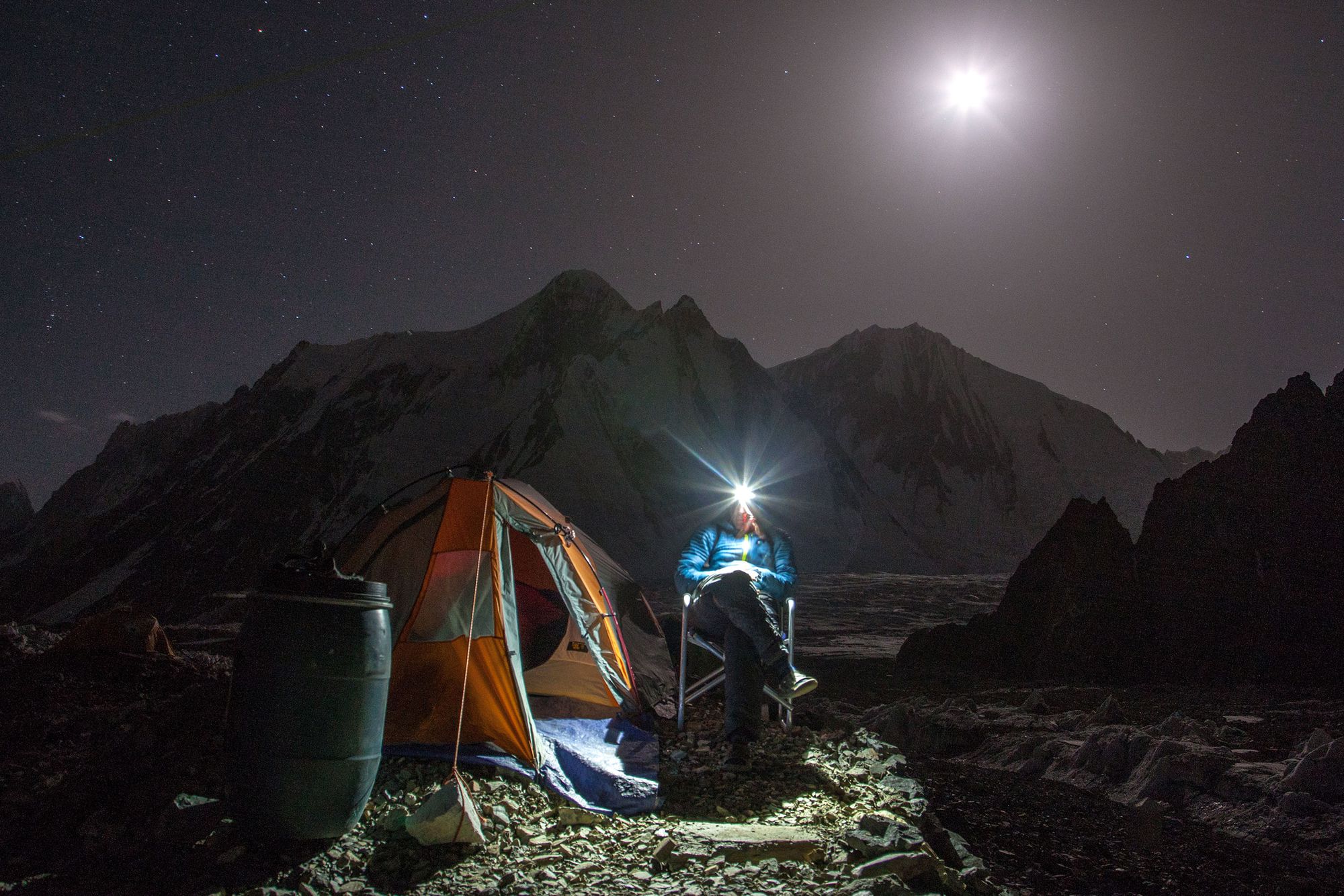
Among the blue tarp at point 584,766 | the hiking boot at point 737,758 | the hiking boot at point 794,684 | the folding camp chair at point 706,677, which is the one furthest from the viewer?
the folding camp chair at point 706,677

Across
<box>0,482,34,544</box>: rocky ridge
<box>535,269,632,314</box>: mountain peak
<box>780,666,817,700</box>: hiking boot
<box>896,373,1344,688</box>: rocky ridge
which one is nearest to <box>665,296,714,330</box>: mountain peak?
<box>535,269,632,314</box>: mountain peak

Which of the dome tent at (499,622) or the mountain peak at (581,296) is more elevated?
the mountain peak at (581,296)

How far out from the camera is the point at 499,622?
4.88 metres

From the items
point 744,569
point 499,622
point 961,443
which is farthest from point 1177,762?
point 961,443

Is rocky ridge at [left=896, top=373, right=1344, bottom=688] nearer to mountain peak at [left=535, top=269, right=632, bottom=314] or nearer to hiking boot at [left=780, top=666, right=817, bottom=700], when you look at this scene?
hiking boot at [left=780, top=666, right=817, bottom=700]

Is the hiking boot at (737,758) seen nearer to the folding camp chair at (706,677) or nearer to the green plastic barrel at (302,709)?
the folding camp chair at (706,677)

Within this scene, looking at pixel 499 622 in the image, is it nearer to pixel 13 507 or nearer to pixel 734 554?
pixel 734 554

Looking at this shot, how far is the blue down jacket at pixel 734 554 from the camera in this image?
5797 mm

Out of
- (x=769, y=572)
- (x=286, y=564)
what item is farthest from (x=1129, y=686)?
(x=286, y=564)

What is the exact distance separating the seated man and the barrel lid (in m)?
2.66

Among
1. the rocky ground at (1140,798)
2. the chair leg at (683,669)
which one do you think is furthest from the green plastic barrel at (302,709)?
the rocky ground at (1140,798)

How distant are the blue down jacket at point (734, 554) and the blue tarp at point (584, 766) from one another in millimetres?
1391

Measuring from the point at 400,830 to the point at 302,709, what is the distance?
0.90 meters

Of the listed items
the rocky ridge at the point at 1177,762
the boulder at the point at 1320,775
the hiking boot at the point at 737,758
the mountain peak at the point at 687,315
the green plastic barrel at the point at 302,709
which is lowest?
the rocky ridge at the point at 1177,762
